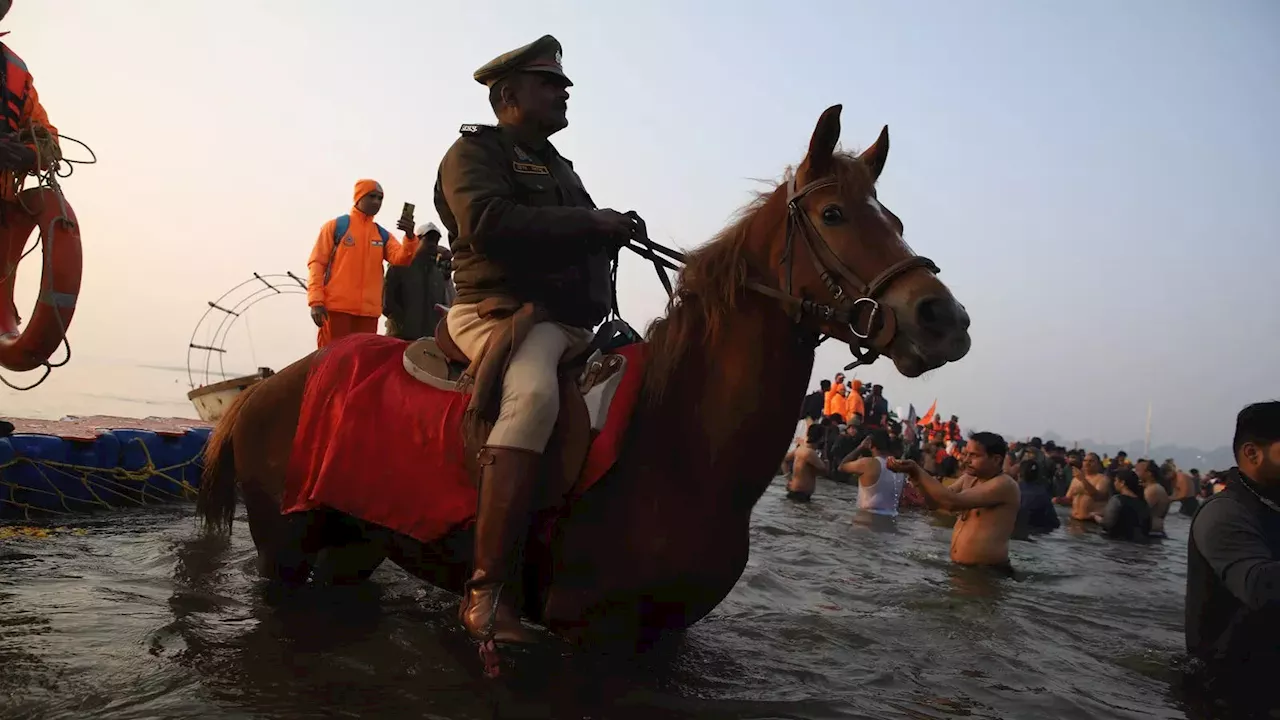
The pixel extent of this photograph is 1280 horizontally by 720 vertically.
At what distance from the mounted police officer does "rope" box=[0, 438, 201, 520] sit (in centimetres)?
551

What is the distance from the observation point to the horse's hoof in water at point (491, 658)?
311 cm

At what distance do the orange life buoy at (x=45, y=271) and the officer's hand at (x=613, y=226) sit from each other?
4412 mm

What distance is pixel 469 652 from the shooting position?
378 cm

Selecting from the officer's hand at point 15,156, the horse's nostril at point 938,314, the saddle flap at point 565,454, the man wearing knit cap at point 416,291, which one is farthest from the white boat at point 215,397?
the horse's nostril at point 938,314

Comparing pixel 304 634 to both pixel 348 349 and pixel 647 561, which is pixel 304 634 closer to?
pixel 348 349

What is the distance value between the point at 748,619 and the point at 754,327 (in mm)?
2637

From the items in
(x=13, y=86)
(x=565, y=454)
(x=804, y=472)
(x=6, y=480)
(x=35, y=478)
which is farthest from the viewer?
(x=804, y=472)

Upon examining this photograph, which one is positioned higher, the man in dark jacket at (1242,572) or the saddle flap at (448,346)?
the saddle flap at (448,346)

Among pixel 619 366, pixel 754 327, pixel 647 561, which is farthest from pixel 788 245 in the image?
pixel 647 561

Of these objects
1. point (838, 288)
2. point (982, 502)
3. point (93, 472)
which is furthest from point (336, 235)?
point (982, 502)

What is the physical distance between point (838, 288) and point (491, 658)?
1953mm

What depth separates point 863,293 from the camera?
3074mm

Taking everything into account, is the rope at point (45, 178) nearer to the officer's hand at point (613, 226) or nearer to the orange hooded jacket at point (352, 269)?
the orange hooded jacket at point (352, 269)

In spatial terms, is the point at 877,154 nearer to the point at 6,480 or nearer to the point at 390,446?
the point at 390,446
